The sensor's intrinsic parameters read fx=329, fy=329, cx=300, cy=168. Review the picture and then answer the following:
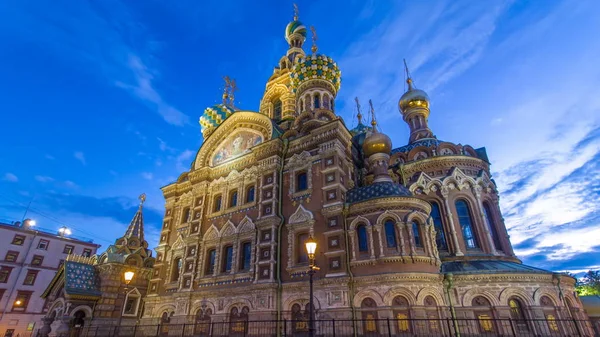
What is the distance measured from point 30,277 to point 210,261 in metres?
23.7

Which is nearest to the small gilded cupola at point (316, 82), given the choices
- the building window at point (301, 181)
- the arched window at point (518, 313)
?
the building window at point (301, 181)

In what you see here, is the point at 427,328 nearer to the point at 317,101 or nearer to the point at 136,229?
the point at 317,101

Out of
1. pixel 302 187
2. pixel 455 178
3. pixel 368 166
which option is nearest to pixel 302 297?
pixel 302 187

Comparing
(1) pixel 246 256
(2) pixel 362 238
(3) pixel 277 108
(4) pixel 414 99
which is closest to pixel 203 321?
(1) pixel 246 256

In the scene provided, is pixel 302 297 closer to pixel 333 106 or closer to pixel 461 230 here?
pixel 461 230

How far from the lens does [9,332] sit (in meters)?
27.8

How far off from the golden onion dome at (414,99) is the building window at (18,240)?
36.9m

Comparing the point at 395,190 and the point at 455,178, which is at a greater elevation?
the point at 455,178

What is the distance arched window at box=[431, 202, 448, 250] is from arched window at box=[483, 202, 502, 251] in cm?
230

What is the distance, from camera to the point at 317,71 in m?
23.2

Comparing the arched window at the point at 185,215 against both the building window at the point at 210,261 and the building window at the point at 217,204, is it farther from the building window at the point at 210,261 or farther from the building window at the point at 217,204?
the building window at the point at 210,261

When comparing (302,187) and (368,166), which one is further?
(368,166)

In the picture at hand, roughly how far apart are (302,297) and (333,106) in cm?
1350

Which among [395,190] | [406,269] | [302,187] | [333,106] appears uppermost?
[333,106]
